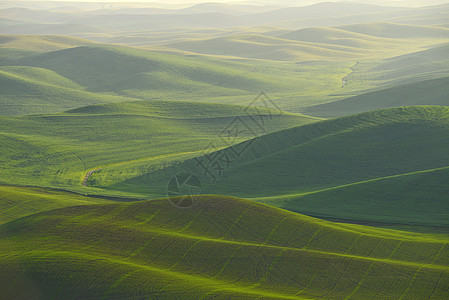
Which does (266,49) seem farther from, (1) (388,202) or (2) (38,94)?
(1) (388,202)

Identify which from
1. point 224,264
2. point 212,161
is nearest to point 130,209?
point 224,264

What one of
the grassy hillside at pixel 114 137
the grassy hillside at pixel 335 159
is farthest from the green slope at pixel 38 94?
the grassy hillside at pixel 335 159

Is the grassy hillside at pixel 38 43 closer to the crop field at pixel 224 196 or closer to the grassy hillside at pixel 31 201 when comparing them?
the crop field at pixel 224 196

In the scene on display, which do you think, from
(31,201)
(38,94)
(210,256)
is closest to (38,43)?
(38,94)

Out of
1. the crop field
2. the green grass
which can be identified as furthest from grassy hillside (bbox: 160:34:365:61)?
the crop field

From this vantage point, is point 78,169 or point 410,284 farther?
point 78,169

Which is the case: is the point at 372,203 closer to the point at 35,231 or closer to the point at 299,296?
the point at 299,296

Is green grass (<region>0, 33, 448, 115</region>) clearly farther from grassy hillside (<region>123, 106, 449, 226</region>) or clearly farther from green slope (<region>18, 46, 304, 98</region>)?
grassy hillside (<region>123, 106, 449, 226</region>)
